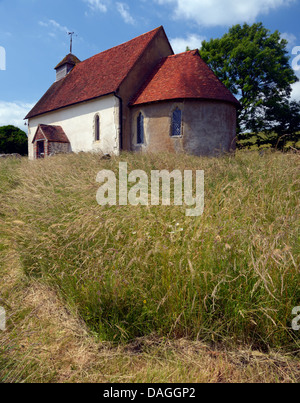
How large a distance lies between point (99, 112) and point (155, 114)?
389cm

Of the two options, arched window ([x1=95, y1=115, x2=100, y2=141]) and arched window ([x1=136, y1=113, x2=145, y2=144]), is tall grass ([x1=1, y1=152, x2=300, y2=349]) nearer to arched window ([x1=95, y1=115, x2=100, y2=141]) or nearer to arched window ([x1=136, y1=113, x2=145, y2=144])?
arched window ([x1=136, y1=113, x2=145, y2=144])

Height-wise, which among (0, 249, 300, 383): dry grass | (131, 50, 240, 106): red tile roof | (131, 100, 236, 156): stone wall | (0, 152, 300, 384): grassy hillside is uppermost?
(131, 50, 240, 106): red tile roof

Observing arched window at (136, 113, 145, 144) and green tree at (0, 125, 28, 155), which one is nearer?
arched window at (136, 113, 145, 144)

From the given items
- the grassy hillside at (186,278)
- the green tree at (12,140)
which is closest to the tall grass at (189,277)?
the grassy hillside at (186,278)

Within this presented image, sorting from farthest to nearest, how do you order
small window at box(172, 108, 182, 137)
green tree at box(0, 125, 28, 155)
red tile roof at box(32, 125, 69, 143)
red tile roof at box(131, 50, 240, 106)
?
green tree at box(0, 125, 28, 155), red tile roof at box(32, 125, 69, 143), small window at box(172, 108, 182, 137), red tile roof at box(131, 50, 240, 106)

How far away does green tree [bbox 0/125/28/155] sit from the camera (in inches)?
1265

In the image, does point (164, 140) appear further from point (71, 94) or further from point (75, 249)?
point (75, 249)

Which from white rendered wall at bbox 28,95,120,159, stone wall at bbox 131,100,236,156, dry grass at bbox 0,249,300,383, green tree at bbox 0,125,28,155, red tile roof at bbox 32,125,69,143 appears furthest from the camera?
green tree at bbox 0,125,28,155

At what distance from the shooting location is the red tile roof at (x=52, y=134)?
763 inches

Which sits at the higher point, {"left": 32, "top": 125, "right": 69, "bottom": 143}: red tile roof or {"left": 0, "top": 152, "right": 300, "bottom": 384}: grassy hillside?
{"left": 32, "top": 125, "right": 69, "bottom": 143}: red tile roof

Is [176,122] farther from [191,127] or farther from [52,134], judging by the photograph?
[52,134]

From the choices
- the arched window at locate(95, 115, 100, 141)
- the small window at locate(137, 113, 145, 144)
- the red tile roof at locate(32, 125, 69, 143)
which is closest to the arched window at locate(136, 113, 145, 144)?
the small window at locate(137, 113, 145, 144)

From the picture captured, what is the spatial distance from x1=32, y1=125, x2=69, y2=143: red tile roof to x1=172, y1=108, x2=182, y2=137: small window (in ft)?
28.6

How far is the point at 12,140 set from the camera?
32250mm
